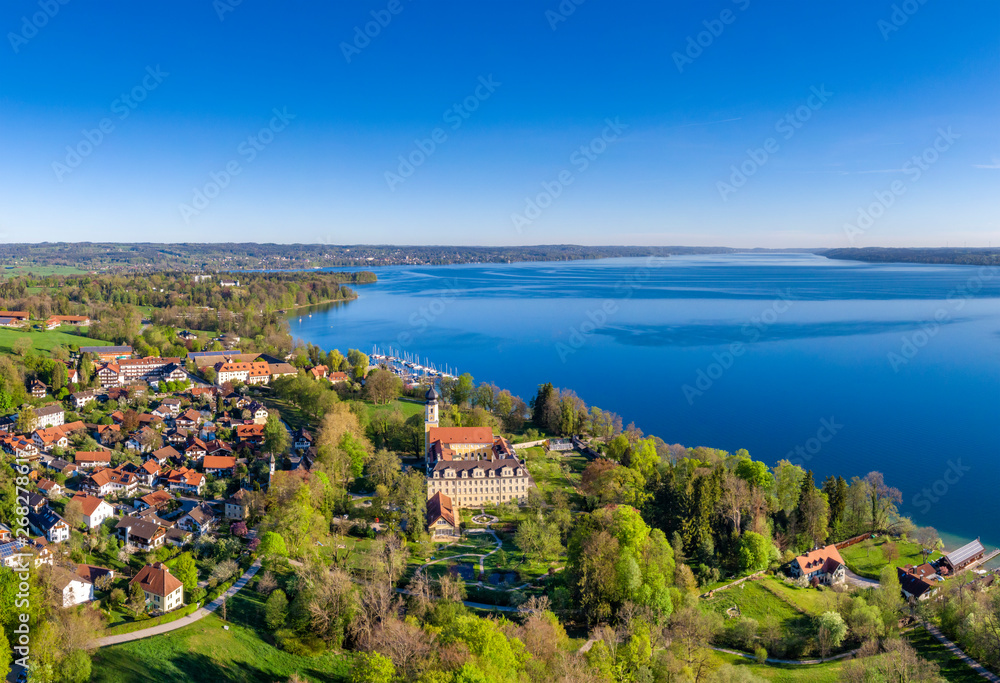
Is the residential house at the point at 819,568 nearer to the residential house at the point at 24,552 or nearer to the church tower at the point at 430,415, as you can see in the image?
the church tower at the point at 430,415

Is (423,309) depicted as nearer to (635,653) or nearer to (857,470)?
(857,470)

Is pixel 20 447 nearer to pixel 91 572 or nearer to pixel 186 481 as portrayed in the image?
pixel 186 481

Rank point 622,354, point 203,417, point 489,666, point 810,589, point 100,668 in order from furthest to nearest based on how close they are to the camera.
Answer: point 622,354 < point 203,417 < point 810,589 < point 100,668 < point 489,666

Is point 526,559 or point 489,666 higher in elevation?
point 489,666

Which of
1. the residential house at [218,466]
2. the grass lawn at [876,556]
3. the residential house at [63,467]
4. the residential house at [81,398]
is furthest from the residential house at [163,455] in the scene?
the grass lawn at [876,556]

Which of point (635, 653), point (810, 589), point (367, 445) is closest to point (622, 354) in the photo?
point (367, 445)
